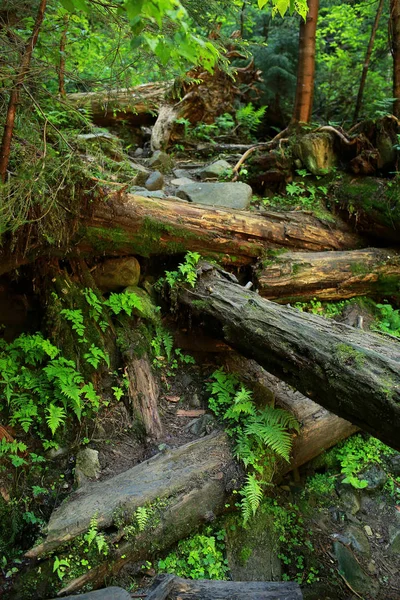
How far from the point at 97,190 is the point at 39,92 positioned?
116 centimetres

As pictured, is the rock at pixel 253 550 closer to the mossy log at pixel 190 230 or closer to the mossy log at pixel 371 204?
the mossy log at pixel 190 230

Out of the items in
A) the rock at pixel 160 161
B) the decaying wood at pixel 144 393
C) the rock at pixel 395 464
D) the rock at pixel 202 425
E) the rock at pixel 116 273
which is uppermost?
the rock at pixel 160 161

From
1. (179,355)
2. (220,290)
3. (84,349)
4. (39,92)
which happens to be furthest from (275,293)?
(39,92)

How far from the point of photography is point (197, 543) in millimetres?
4266

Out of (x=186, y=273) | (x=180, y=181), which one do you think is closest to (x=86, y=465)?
(x=186, y=273)

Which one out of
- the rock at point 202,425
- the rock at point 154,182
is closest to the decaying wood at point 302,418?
the rock at point 202,425

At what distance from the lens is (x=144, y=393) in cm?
538

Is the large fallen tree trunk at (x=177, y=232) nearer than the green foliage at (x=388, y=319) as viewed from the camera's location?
Yes

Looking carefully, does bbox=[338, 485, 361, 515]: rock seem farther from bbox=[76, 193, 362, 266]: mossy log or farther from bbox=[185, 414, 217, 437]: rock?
bbox=[76, 193, 362, 266]: mossy log

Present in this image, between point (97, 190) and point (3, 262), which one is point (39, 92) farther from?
point (3, 262)

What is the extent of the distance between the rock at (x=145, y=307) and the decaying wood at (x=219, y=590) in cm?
314

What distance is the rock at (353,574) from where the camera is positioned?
4230 millimetres

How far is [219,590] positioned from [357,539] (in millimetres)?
1898

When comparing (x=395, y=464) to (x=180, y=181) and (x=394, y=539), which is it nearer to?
(x=394, y=539)
